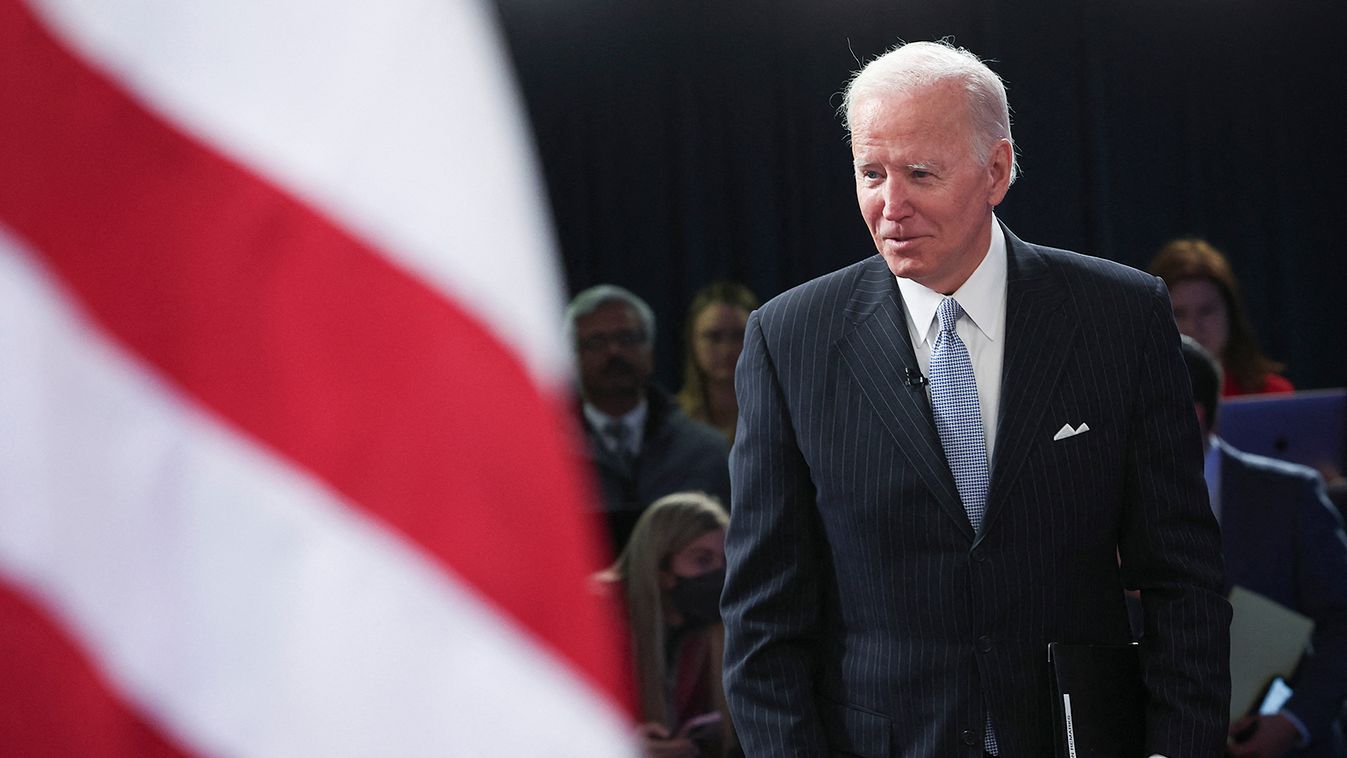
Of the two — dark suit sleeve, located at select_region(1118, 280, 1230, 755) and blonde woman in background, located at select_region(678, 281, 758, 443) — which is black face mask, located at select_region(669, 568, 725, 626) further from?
dark suit sleeve, located at select_region(1118, 280, 1230, 755)

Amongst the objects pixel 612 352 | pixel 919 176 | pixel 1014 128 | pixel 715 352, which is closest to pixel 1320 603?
pixel 919 176

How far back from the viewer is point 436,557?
585 millimetres

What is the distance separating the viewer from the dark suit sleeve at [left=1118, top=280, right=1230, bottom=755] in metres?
1.38

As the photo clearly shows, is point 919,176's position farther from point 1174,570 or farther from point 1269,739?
point 1269,739

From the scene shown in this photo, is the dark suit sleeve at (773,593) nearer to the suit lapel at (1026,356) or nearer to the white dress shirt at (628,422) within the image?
the suit lapel at (1026,356)

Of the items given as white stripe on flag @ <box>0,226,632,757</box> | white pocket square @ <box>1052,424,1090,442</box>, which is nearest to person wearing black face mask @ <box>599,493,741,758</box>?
white pocket square @ <box>1052,424,1090,442</box>

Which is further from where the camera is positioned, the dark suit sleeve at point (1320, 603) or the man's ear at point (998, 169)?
the dark suit sleeve at point (1320, 603)

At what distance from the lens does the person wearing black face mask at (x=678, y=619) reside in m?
2.98

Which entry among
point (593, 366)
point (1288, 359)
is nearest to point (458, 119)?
point (593, 366)

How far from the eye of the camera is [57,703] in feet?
1.90

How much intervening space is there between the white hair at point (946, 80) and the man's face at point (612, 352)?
2.40 m

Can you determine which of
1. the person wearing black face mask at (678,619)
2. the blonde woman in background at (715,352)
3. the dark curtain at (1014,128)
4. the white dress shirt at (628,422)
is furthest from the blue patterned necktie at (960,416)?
the dark curtain at (1014,128)

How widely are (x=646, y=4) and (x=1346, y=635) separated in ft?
11.9

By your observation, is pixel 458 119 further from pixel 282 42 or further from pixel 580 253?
pixel 580 253
